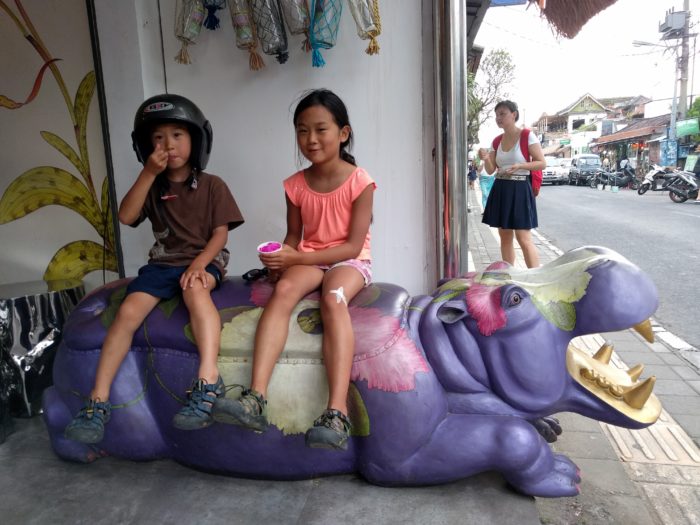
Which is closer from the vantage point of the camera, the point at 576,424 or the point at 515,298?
the point at 515,298

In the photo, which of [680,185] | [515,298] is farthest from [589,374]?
[680,185]

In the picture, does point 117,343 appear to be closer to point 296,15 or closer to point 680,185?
point 296,15

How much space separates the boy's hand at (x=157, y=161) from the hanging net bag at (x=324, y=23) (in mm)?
1178

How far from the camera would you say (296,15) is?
9.30 feet

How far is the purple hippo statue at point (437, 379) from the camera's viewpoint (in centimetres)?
184

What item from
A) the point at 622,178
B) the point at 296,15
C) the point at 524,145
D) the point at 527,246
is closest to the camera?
the point at 296,15

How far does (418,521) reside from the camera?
1.82 meters

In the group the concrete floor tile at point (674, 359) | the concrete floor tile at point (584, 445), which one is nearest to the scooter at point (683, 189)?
the concrete floor tile at point (674, 359)

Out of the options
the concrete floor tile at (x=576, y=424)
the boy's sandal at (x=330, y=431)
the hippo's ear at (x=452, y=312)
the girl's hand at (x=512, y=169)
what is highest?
the girl's hand at (x=512, y=169)

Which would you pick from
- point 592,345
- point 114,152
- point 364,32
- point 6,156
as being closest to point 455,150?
point 364,32

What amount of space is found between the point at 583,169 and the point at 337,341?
Answer: 28.5 metres

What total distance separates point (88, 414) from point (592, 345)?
3330mm

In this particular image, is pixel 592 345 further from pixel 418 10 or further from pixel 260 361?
pixel 260 361

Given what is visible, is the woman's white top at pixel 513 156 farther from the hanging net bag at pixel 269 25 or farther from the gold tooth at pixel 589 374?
the gold tooth at pixel 589 374
